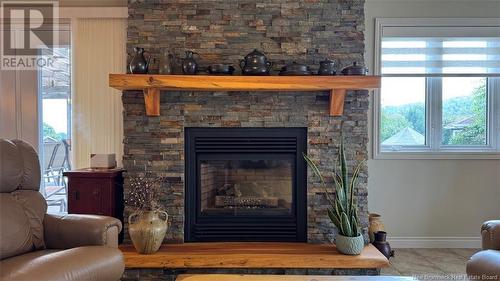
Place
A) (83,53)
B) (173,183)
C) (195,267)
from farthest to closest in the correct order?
1. (83,53)
2. (173,183)
3. (195,267)

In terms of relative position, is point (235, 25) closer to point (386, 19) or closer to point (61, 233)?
point (386, 19)

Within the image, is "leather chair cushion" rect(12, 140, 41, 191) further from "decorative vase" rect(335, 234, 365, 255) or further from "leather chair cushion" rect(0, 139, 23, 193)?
"decorative vase" rect(335, 234, 365, 255)

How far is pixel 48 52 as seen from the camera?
371 centimetres

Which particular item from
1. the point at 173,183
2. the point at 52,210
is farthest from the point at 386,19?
the point at 52,210

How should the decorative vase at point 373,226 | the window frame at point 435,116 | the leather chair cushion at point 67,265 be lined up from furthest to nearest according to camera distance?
Answer: the window frame at point 435,116 → the decorative vase at point 373,226 → the leather chair cushion at point 67,265

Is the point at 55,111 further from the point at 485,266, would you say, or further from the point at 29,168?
the point at 485,266

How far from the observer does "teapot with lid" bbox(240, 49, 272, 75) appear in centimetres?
286

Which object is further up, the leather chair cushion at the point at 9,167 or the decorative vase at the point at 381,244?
the leather chair cushion at the point at 9,167

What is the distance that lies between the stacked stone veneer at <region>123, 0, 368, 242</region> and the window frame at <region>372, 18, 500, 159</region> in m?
0.70

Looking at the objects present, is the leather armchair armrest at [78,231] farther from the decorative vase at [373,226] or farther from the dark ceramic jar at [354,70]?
the decorative vase at [373,226]

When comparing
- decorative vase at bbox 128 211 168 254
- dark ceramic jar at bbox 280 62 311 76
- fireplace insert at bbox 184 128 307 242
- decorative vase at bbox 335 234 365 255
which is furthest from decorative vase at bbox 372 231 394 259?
decorative vase at bbox 128 211 168 254

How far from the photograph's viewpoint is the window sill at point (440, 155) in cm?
369

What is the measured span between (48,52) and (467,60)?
166 inches
